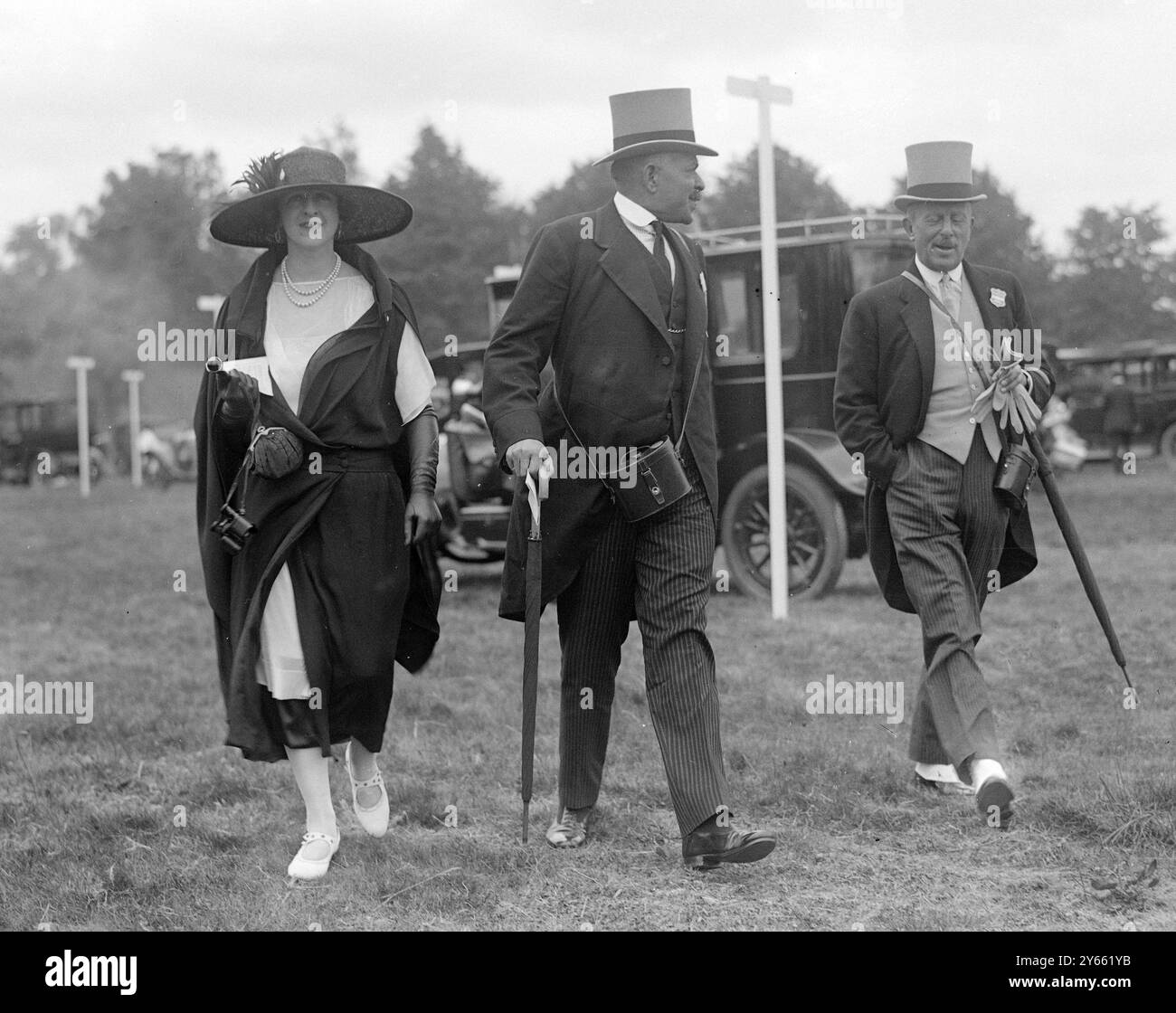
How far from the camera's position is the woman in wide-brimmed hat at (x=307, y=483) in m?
4.84

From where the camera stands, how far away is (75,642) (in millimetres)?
9844

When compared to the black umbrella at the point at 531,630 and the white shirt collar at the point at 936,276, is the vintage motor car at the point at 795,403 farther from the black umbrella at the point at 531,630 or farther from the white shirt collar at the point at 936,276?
the black umbrella at the point at 531,630

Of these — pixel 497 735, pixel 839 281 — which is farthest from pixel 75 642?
pixel 839 281

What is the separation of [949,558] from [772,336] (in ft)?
13.8

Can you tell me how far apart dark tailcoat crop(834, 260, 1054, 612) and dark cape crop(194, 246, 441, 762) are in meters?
1.53

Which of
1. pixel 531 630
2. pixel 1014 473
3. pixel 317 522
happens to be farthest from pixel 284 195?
pixel 1014 473

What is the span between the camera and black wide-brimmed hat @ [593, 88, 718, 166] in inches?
193

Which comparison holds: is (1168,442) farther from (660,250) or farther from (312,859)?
(312,859)

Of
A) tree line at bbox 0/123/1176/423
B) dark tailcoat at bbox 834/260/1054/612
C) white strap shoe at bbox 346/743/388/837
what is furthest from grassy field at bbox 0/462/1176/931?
tree line at bbox 0/123/1176/423

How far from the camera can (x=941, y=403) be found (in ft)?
17.6

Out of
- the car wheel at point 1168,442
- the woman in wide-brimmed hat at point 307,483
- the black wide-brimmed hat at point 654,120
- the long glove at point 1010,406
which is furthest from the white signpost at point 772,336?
Answer: the car wheel at point 1168,442

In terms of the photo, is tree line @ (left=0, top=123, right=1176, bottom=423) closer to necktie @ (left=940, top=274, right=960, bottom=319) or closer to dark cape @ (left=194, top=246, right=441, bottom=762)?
dark cape @ (left=194, top=246, right=441, bottom=762)

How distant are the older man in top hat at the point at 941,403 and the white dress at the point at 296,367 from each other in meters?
1.45

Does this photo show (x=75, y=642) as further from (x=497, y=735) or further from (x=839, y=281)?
(x=839, y=281)
